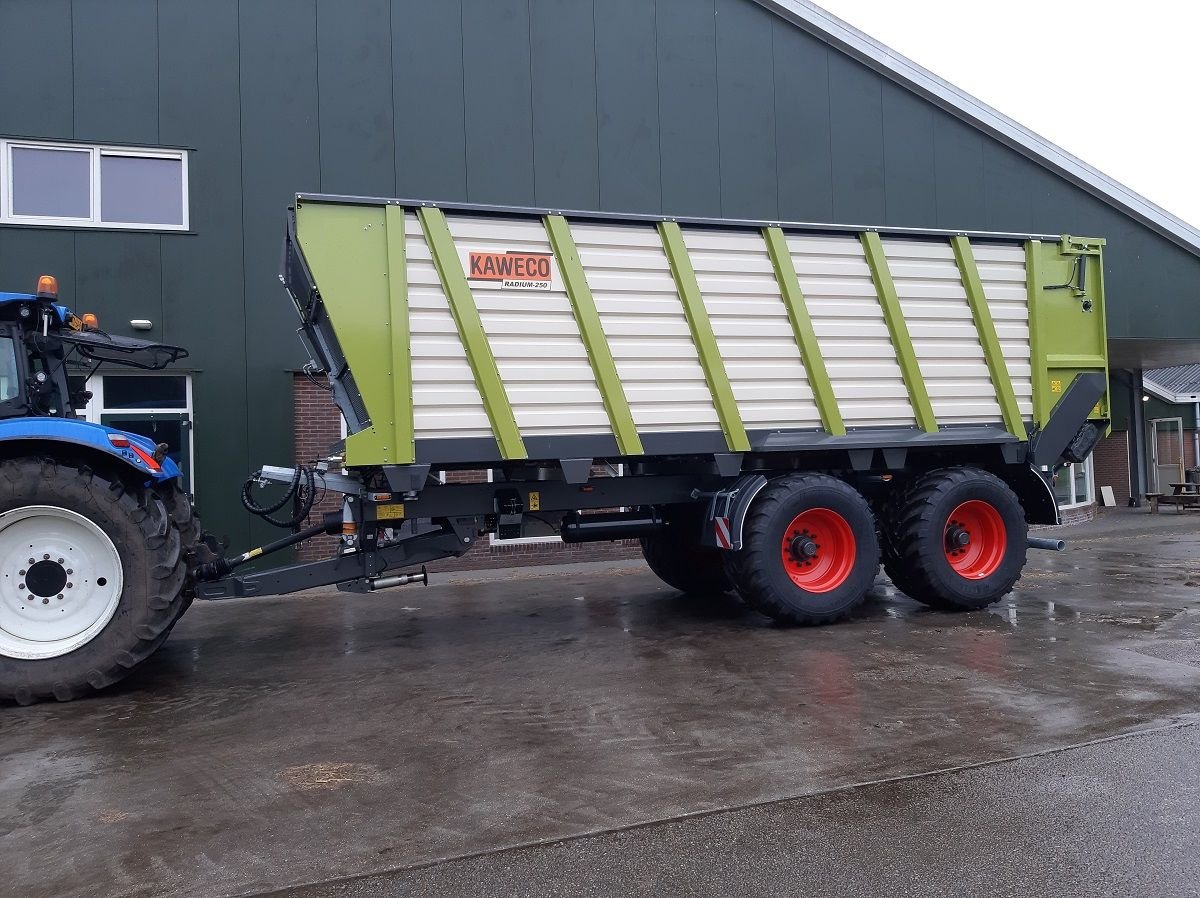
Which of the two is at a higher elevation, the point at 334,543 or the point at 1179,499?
the point at 334,543

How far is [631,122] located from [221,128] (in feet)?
18.2

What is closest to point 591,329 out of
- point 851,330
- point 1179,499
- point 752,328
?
point 752,328

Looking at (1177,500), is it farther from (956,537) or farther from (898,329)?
(898,329)

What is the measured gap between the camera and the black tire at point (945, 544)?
8.01m

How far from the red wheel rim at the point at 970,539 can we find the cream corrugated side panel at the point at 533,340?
3533 millimetres

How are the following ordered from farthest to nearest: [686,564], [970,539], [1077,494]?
[1077,494]
[686,564]
[970,539]

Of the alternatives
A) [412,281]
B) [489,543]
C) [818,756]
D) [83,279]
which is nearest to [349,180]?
[83,279]

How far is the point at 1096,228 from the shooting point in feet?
51.4

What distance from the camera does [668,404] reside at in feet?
24.1

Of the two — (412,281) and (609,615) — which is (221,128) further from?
(609,615)

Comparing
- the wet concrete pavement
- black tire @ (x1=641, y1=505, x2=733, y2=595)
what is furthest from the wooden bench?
black tire @ (x1=641, y1=505, x2=733, y2=595)

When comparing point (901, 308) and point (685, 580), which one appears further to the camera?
point (685, 580)

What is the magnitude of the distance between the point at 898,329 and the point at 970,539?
2.13 meters

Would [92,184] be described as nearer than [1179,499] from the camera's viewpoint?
Yes
